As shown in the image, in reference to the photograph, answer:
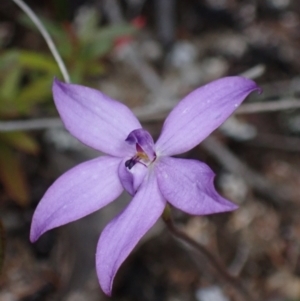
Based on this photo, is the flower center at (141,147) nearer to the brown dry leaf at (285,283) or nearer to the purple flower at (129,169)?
the purple flower at (129,169)

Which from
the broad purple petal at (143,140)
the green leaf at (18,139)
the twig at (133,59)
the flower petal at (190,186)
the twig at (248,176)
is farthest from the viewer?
the twig at (133,59)

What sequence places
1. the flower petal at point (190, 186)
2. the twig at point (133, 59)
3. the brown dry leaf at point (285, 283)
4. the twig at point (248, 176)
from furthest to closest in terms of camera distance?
the twig at point (133, 59), the twig at point (248, 176), the brown dry leaf at point (285, 283), the flower petal at point (190, 186)

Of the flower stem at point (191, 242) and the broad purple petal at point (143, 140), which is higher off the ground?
the broad purple petal at point (143, 140)

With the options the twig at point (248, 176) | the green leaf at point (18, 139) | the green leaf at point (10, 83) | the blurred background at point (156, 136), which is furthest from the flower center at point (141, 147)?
the twig at point (248, 176)

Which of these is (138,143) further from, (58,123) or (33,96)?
(33,96)

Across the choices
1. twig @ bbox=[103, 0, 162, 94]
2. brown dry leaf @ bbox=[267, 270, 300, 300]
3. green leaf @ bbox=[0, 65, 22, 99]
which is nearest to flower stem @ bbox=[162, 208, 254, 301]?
brown dry leaf @ bbox=[267, 270, 300, 300]

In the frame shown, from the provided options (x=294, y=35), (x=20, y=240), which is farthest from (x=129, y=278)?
(x=294, y=35)
